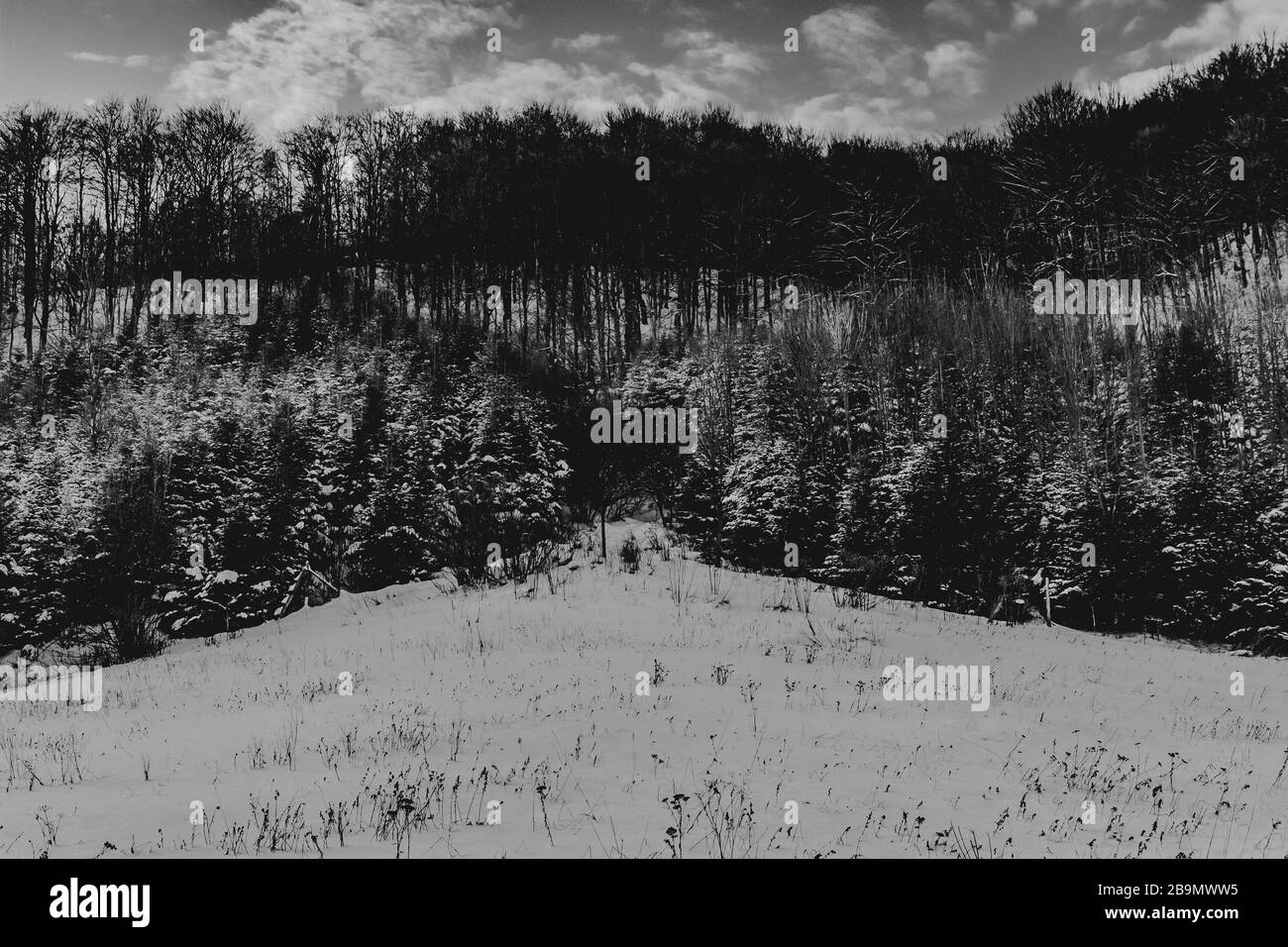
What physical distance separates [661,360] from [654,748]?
26.7 m

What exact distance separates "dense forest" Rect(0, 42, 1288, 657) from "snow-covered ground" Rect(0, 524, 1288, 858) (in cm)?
483

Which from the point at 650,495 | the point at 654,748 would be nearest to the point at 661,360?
the point at 650,495

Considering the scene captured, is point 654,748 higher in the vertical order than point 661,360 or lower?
lower

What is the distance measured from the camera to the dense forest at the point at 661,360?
20.0 m

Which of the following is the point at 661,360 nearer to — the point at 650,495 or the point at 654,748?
the point at 650,495

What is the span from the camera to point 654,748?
8.28 meters

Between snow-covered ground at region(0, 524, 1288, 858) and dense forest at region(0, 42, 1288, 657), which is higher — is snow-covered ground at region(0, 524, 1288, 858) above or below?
below

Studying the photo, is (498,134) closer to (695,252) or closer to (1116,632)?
(695,252)

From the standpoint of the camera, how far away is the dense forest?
20.0m

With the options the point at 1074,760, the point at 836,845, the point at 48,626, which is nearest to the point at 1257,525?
the point at 1074,760

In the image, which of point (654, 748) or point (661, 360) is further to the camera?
point (661, 360)

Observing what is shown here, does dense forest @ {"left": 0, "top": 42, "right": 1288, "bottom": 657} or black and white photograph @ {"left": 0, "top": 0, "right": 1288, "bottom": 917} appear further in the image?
dense forest @ {"left": 0, "top": 42, "right": 1288, "bottom": 657}

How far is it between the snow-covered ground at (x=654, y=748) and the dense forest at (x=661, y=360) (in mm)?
4834

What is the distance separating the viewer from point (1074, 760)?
27.2 ft
